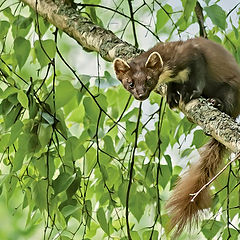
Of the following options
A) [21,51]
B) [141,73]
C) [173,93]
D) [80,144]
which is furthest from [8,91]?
[173,93]

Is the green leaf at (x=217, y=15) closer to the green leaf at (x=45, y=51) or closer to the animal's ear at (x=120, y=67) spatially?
the animal's ear at (x=120, y=67)

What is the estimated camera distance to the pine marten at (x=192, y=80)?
87.1 inches

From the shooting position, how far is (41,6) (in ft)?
7.57

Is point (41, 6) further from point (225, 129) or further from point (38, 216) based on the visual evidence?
point (225, 129)

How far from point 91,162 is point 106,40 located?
0.45 metres

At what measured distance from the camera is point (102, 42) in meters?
2.14

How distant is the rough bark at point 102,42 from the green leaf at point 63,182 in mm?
418

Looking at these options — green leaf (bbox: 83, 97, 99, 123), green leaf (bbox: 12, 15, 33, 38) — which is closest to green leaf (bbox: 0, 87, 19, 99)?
green leaf (bbox: 83, 97, 99, 123)

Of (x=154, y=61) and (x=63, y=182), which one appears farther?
(x=154, y=61)

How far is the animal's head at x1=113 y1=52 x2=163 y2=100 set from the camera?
7.54 ft

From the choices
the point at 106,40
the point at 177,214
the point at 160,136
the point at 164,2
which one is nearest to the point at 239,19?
the point at 164,2

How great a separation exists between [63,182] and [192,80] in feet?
2.29

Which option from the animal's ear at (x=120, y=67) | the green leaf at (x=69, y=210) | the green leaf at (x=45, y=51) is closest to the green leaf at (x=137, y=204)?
the green leaf at (x=69, y=210)

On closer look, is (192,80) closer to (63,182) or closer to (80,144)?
(80,144)
